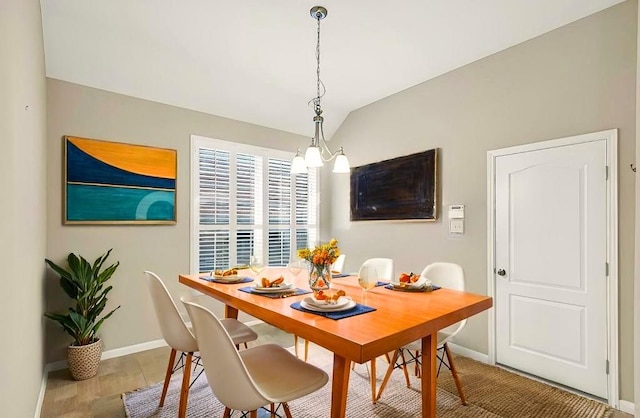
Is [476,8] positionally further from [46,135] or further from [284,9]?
[46,135]

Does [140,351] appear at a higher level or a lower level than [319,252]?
lower

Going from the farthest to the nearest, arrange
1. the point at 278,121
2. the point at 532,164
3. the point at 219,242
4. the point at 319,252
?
the point at 278,121 → the point at 219,242 → the point at 532,164 → the point at 319,252

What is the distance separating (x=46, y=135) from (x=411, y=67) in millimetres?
3473

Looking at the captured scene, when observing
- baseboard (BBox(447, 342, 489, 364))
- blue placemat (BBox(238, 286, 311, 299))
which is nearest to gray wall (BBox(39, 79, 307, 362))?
blue placemat (BBox(238, 286, 311, 299))

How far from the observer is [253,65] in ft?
11.0

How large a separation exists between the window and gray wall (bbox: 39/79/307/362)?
150 millimetres

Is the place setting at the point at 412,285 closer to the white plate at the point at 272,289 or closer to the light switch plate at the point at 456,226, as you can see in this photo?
the white plate at the point at 272,289

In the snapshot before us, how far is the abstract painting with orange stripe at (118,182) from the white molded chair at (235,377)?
2255 mm

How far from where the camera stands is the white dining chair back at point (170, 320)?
1.97 meters

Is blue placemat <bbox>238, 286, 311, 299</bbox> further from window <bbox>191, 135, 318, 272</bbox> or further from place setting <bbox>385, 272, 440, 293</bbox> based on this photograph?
window <bbox>191, 135, 318, 272</bbox>

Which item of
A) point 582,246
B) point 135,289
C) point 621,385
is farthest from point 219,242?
point 621,385

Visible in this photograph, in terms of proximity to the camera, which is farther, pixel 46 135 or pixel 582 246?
pixel 46 135

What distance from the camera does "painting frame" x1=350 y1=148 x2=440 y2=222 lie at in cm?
353

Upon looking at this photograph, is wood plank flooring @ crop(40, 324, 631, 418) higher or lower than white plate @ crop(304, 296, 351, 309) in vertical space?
lower
